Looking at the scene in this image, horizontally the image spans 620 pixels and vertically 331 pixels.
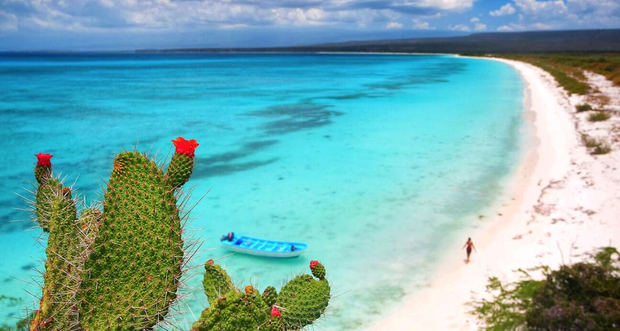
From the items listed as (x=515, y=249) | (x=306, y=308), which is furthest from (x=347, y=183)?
(x=306, y=308)

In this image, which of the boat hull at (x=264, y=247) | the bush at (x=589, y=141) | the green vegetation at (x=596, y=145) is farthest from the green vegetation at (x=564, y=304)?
the bush at (x=589, y=141)

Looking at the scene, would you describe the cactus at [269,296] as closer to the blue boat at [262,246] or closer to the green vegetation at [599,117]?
the blue boat at [262,246]

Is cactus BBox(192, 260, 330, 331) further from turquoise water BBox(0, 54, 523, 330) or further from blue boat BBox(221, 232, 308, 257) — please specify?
blue boat BBox(221, 232, 308, 257)

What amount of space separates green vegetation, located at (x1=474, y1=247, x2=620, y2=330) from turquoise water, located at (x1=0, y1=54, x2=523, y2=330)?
108 inches

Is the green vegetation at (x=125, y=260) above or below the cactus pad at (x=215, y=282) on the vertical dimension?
above

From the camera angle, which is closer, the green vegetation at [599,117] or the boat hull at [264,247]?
the boat hull at [264,247]

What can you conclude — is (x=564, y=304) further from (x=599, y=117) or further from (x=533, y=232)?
(x=599, y=117)

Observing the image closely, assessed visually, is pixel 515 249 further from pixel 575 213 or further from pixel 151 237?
pixel 151 237

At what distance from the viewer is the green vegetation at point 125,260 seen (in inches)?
110

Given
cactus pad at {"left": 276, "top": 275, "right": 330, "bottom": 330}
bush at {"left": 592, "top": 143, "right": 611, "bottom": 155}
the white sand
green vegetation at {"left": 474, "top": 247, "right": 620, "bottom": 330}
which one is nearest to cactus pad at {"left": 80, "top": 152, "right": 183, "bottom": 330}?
cactus pad at {"left": 276, "top": 275, "right": 330, "bottom": 330}

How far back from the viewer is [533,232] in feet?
44.5

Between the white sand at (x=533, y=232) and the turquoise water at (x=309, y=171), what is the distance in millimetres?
780

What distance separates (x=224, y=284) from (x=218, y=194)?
17116 millimetres

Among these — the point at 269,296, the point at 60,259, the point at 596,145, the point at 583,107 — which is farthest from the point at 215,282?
the point at 583,107
